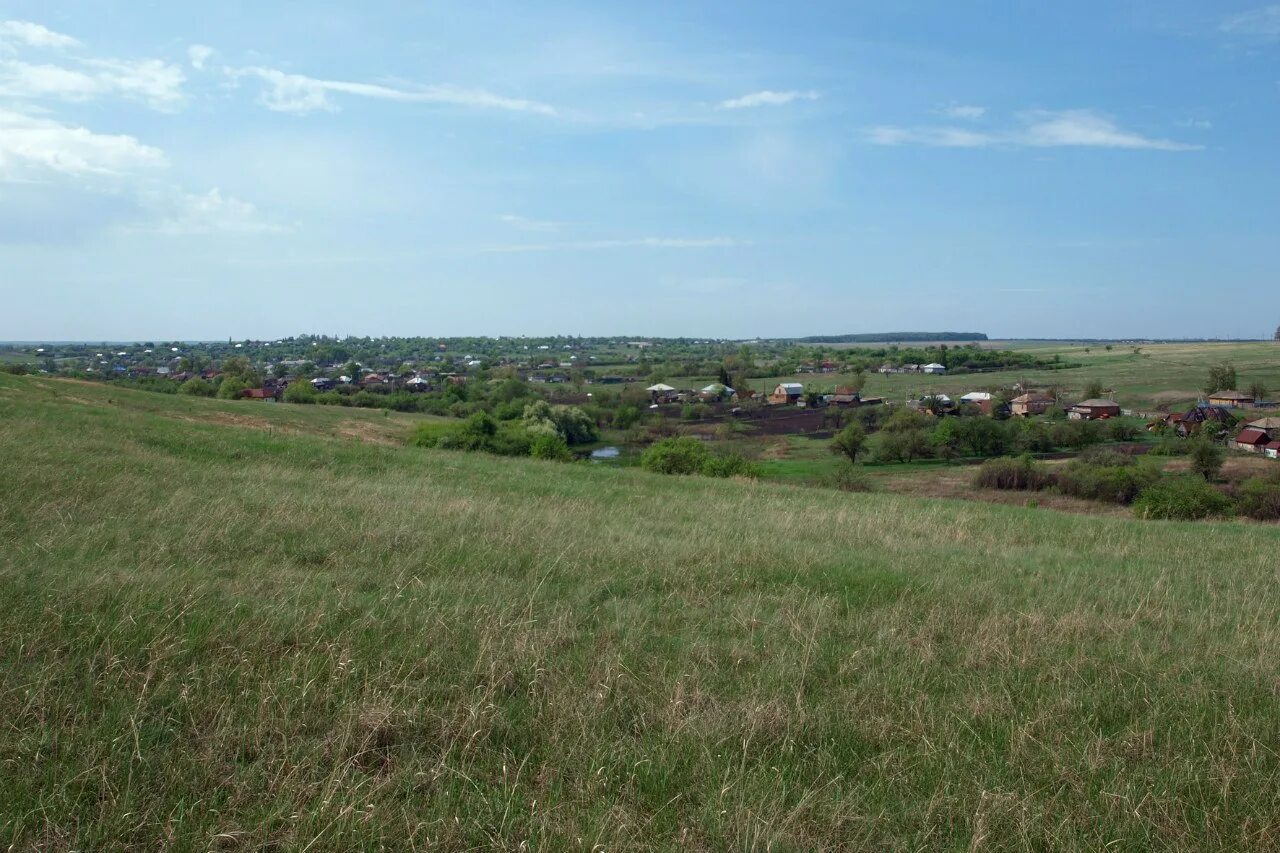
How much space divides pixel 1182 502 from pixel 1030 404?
34.9 meters

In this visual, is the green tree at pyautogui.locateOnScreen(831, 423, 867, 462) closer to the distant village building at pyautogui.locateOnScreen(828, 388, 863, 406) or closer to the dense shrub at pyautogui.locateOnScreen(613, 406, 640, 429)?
the dense shrub at pyautogui.locateOnScreen(613, 406, 640, 429)

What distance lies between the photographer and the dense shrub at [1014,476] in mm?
33250

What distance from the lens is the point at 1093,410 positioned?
167 ft

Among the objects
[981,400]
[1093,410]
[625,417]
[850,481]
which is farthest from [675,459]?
[981,400]

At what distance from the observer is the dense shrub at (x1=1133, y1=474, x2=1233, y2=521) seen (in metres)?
22.1

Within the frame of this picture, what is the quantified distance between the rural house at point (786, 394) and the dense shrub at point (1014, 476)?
115ft

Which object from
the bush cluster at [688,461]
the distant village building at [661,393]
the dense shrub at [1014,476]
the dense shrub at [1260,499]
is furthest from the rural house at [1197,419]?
the distant village building at [661,393]

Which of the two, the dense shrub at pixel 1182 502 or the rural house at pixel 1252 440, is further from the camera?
the rural house at pixel 1252 440

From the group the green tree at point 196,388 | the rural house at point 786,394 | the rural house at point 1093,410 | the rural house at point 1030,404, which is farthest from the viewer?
the rural house at point 786,394

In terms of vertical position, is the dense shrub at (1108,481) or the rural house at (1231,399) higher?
the rural house at (1231,399)

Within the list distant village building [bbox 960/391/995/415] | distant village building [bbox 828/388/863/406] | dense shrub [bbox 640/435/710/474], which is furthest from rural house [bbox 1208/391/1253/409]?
dense shrub [bbox 640/435/710/474]

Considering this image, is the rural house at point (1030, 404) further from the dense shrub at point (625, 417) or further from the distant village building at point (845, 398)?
the dense shrub at point (625, 417)

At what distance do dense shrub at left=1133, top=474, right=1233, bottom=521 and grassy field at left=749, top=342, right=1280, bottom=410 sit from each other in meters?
30.3

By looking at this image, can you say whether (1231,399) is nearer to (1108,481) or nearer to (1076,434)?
(1076,434)
